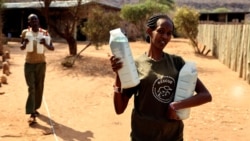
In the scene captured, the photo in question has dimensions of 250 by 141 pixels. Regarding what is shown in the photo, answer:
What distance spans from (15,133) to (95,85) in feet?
13.8

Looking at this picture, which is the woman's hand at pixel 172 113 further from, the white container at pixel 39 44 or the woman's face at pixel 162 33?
the white container at pixel 39 44

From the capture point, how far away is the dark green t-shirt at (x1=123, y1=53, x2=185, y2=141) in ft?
7.45

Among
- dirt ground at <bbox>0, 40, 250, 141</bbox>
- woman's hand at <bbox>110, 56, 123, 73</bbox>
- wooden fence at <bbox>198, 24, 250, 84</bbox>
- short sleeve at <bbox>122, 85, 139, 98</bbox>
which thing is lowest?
dirt ground at <bbox>0, 40, 250, 141</bbox>

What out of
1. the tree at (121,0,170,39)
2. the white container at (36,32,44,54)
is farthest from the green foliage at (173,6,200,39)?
the white container at (36,32,44,54)

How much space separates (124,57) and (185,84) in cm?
40

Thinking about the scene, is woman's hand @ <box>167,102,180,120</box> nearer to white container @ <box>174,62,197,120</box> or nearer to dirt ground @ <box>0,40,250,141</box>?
A: white container @ <box>174,62,197,120</box>

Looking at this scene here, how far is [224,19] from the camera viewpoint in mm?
37688

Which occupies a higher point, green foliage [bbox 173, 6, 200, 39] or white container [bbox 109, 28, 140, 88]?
white container [bbox 109, 28, 140, 88]

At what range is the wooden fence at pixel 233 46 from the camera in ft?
34.6

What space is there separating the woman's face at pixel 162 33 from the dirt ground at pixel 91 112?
90cm

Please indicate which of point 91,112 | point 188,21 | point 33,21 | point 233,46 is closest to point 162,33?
point 33,21

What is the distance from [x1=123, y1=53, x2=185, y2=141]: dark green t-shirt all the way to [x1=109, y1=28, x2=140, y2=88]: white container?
0.15m

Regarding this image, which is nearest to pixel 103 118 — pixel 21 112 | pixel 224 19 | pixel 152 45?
pixel 21 112

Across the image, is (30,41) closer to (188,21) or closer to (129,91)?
(129,91)
